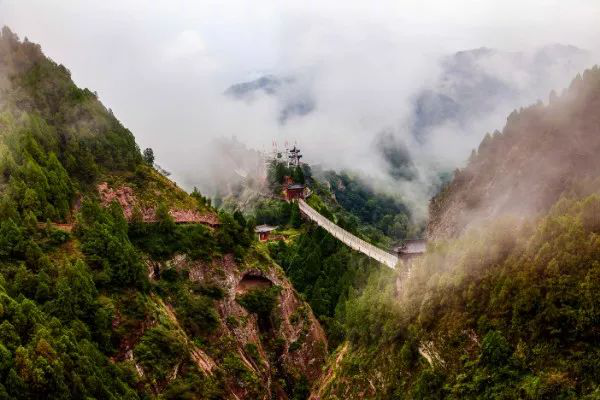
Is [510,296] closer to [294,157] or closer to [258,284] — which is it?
[258,284]

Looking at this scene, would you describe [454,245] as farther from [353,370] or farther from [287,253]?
[287,253]

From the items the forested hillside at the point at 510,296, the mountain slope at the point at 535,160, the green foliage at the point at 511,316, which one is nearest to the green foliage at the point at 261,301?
the forested hillside at the point at 510,296

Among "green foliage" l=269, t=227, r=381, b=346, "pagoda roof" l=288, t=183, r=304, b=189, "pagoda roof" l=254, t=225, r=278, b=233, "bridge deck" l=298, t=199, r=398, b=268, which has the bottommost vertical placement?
"green foliage" l=269, t=227, r=381, b=346

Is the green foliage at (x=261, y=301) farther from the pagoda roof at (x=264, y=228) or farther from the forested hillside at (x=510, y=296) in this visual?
the pagoda roof at (x=264, y=228)

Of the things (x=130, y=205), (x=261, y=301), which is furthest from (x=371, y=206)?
(x=130, y=205)

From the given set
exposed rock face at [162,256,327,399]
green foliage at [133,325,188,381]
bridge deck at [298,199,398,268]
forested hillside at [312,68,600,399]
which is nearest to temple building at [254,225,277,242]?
bridge deck at [298,199,398,268]

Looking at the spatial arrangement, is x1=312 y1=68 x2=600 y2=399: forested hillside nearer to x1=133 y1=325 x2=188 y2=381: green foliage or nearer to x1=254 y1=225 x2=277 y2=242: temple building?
x1=133 y1=325 x2=188 y2=381: green foliage
